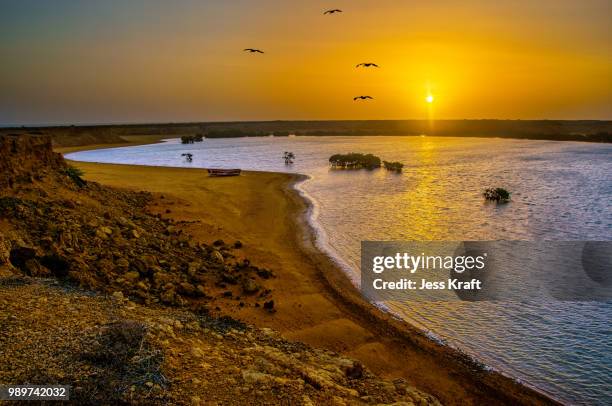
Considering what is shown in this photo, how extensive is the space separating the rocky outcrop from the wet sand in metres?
5.50

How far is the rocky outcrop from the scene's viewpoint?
1535 centimetres

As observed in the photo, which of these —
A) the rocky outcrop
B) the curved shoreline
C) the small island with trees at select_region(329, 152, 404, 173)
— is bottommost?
the curved shoreline

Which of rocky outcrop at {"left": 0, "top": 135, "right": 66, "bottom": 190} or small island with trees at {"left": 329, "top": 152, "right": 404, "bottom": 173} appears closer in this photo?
rocky outcrop at {"left": 0, "top": 135, "right": 66, "bottom": 190}

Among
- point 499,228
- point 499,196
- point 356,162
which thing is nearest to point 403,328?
point 499,228

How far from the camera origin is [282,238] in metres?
19.2

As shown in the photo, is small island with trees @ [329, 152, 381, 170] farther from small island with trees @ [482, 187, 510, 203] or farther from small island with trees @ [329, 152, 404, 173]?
small island with trees @ [482, 187, 510, 203]

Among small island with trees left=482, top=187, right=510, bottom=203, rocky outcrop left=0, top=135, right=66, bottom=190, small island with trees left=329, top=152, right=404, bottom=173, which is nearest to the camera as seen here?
rocky outcrop left=0, top=135, right=66, bottom=190

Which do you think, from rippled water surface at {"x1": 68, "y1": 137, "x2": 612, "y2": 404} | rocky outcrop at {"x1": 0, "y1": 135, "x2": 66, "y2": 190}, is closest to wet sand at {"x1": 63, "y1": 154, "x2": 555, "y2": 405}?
rippled water surface at {"x1": 68, "y1": 137, "x2": 612, "y2": 404}

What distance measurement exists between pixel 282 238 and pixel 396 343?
9.63 m

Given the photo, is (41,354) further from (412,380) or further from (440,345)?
(440,345)

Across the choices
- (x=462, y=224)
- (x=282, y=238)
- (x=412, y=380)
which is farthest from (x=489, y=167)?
(x=412, y=380)

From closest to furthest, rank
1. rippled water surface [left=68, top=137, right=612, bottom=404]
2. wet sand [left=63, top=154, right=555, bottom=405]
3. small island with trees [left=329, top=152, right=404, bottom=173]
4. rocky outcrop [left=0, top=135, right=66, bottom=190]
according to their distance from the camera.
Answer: wet sand [left=63, top=154, right=555, bottom=405] < rippled water surface [left=68, top=137, right=612, bottom=404] < rocky outcrop [left=0, top=135, right=66, bottom=190] < small island with trees [left=329, top=152, right=404, bottom=173]

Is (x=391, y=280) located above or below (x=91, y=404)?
below

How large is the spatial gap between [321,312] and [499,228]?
1397cm
